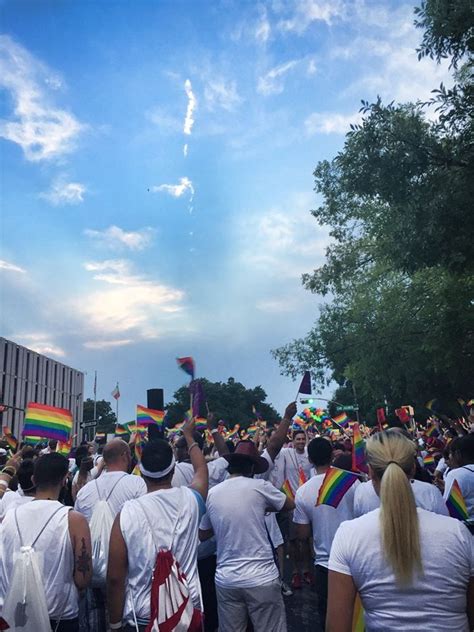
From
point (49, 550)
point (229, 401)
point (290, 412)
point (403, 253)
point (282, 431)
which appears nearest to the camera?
point (49, 550)

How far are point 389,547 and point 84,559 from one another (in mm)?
2044

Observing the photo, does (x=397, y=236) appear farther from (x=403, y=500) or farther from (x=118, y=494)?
(x=403, y=500)

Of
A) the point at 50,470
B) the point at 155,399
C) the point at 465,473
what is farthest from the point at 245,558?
the point at 155,399

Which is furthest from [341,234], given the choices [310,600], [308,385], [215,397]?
[215,397]

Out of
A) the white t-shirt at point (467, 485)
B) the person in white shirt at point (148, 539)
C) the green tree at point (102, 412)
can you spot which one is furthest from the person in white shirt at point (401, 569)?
the green tree at point (102, 412)

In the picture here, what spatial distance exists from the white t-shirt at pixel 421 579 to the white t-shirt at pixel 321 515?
2.45 m

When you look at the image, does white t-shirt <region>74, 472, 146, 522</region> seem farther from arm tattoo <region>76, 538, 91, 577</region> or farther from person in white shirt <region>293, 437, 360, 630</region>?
person in white shirt <region>293, 437, 360, 630</region>

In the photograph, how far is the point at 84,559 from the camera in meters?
3.27

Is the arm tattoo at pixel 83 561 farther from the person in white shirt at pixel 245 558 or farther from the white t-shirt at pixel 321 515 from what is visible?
the white t-shirt at pixel 321 515

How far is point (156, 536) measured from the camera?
313 centimetres

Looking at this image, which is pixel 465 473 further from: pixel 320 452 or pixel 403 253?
pixel 403 253

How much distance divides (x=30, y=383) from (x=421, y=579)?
241ft

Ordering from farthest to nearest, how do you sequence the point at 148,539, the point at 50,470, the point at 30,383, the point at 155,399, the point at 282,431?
1. the point at 30,383
2. the point at 155,399
3. the point at 282,431
4. the point at 50,470
5. the point at 148,539

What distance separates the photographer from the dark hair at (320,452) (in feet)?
17.6
